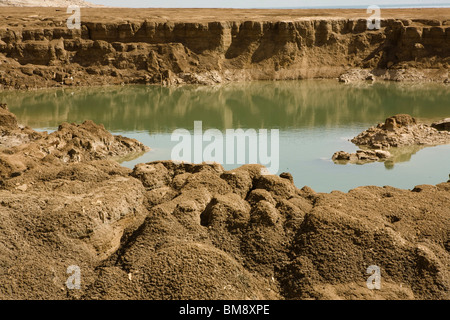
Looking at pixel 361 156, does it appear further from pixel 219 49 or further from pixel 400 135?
pixel 219 49

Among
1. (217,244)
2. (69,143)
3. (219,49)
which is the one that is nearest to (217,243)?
(217,244)

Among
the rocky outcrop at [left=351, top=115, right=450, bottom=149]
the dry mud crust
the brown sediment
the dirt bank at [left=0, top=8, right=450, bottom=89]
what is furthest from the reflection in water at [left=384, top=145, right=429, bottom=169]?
the dirt bank at [left=0, top=8, right=450, bottom=89]

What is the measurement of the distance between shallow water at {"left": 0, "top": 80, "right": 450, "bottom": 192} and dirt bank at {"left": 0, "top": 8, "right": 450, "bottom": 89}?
255cm

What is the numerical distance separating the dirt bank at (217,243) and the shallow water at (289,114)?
9.62 metres

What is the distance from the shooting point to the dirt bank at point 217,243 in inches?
293

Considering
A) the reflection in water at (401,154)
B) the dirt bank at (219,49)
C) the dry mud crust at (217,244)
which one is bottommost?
the reflection in water at (401,154)

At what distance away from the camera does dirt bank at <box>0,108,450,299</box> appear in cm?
744

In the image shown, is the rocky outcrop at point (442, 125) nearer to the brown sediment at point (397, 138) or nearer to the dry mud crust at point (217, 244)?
the brown sediment at point (397, 138)

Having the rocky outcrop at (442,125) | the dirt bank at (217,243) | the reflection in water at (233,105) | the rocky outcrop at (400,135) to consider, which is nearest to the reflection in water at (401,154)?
the rocky outcrop at (400,135)

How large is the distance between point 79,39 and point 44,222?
42.8 metres

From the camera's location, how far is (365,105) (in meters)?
37.2

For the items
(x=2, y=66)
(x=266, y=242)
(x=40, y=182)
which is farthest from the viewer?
(x=2, y=66)
